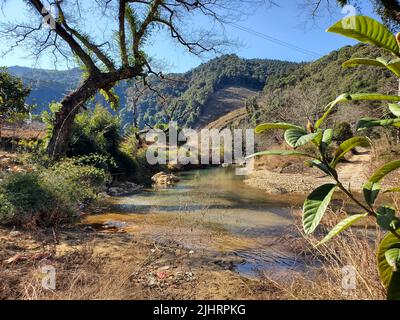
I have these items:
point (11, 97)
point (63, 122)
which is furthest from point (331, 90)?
point (63, 122)

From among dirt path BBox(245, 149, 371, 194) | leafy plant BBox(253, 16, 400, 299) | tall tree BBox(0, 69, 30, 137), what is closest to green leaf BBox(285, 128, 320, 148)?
leafy plant BBox(253, 16, 400, 299)

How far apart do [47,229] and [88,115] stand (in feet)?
28.2

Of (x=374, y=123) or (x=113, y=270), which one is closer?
(x=374, y=123)

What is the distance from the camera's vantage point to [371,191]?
51.4 inches

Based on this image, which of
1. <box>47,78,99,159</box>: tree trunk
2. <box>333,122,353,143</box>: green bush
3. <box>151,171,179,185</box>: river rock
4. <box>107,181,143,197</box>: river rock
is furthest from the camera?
<box>333,122,353,143</box>: green bush

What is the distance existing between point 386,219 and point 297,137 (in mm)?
423

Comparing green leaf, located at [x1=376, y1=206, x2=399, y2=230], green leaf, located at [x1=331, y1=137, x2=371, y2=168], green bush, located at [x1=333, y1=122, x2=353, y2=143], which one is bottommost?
green leaf, located at [x1=376, y1=206, x2=399, y2=230]

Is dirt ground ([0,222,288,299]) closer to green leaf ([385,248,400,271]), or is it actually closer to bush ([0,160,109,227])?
bush ([0,160,109,227])

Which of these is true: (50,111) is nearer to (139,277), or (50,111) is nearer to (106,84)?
(106,84)

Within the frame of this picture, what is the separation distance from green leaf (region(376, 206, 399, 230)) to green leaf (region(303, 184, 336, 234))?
18cm

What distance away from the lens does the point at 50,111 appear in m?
11.4

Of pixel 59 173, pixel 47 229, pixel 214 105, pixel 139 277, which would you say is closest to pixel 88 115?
pixel 59 173

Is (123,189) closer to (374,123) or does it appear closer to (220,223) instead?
(220,223)

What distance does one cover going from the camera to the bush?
16.1ft
